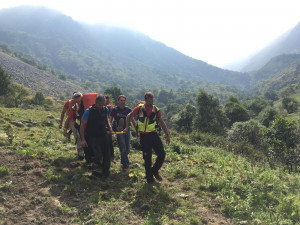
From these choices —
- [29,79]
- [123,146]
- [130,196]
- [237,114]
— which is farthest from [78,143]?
[29,79]

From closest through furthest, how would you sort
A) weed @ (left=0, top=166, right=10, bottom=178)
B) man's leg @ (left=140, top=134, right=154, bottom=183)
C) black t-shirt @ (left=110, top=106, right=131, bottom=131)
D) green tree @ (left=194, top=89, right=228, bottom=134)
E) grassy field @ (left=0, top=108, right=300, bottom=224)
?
grassy field @ (left=0, top=108, right=300, bottom=224), weed @ (left=0, top=166, right=10, bottom=178), man's leg @ (left=140, top=134, right=154, bottom=183), black t-shirt @ (left=110, top=106, right=131, bottom=131), green tree @ (left=194, top=89, right=228, bottom=134)

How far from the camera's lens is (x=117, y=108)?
23.3 feet

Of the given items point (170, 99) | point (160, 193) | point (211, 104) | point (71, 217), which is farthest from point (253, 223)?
point (170, 99)

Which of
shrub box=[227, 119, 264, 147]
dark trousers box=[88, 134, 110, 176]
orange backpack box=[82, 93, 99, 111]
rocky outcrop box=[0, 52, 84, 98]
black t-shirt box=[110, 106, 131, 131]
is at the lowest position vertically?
rocky outcrop box=[0, 52, 84, 98]

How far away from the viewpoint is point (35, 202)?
4.45m

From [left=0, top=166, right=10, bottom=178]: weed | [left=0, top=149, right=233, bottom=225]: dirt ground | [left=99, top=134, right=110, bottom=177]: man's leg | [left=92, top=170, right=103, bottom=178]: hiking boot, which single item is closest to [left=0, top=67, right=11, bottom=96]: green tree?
[left=0, top=149, right=233, bottom=225]: dirt ground

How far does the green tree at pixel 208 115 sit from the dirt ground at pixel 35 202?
40.8 metres

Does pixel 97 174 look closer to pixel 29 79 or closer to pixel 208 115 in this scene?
pixel 208 115

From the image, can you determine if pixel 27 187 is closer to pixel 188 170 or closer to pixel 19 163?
pixel 19 163

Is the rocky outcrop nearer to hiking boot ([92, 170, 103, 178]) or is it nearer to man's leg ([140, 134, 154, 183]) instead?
hiking boot ([92, 170, 103, 178])

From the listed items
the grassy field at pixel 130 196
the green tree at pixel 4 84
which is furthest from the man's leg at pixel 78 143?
the green tree at pixel 4 84

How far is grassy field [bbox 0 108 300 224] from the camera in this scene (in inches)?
164

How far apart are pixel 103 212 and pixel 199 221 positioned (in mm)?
2073

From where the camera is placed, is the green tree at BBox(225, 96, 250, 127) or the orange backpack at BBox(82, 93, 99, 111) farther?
the green tree at BBox(225, 96, 250, 127)
